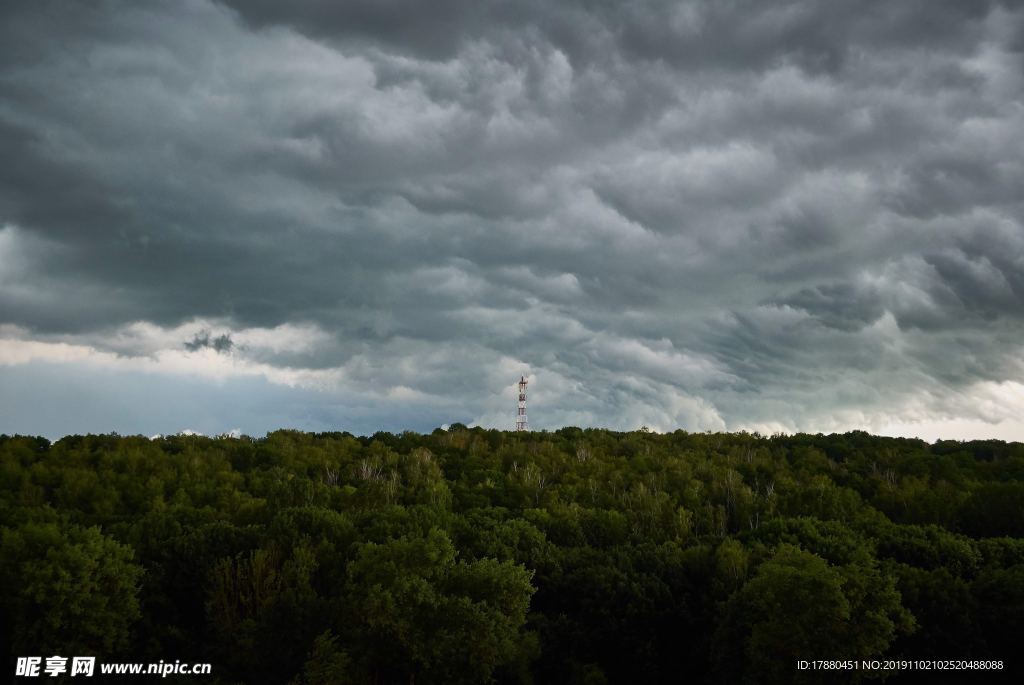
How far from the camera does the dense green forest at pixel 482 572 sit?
26.8 metres

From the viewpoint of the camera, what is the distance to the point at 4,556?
2836 cm

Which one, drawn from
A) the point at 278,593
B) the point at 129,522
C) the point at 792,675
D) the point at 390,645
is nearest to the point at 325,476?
the point at 129,522

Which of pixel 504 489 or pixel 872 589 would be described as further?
pixel 504 489

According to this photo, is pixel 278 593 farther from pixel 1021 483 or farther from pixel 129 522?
pixel 1021 483

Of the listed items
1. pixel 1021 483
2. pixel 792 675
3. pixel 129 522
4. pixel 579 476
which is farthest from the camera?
pixel 579 476

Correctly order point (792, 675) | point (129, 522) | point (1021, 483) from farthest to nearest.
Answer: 1. point (1021, 483)
2. point (129, 522)
3. point (792, 675)

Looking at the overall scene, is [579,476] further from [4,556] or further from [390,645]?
[4,556]

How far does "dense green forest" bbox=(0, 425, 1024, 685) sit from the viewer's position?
26750 mm

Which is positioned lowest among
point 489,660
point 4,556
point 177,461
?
point 489,660

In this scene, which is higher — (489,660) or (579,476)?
(579,476)

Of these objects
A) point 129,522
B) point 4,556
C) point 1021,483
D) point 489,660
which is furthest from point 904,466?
point 4,556

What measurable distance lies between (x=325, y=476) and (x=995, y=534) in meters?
42.5

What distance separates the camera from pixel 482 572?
92.1 ft

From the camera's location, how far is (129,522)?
4150cm
